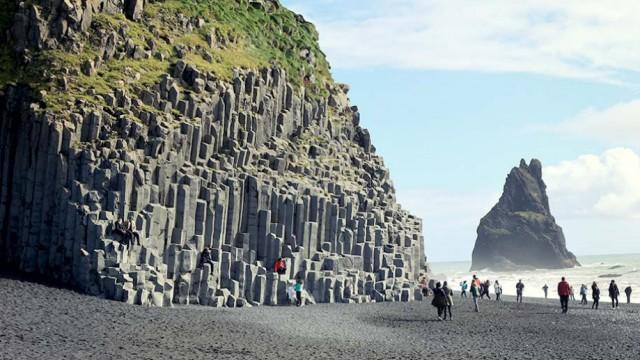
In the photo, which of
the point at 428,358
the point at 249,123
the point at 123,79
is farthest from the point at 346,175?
the point at 428,358

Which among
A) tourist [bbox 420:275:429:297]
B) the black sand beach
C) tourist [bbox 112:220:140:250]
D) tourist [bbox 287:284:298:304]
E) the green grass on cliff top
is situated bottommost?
the black sand beach

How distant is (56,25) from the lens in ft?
155

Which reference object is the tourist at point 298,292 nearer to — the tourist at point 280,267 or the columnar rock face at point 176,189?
the columnar rock face at point 176,189

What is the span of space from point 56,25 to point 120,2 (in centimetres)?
489

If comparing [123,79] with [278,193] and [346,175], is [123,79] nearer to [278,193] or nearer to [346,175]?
[278,193]

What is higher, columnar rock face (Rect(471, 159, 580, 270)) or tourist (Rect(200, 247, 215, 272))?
columnar rock face (Rect(471, 159, 580, 270))

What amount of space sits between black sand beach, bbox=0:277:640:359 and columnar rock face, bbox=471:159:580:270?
447 ft

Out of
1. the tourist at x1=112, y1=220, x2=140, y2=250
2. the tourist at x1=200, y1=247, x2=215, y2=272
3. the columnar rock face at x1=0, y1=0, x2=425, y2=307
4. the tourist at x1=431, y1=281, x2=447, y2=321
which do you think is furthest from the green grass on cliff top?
the tourist at x1=431, y1=281, x2=447, y2=321


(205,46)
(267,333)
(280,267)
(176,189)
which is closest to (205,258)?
(176,189)

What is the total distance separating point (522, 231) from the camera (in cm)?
18388

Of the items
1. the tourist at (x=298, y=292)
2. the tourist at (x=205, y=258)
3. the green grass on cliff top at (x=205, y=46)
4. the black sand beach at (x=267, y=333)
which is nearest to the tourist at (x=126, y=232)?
the black sand beach at (x=267, y=333)

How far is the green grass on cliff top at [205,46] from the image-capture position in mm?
46188

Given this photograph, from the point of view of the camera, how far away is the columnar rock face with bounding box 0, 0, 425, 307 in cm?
4234

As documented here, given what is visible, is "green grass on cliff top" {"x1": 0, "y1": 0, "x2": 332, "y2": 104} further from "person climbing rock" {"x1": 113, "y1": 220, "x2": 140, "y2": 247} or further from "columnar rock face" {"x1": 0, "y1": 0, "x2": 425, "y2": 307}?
"person climbing rock" {"x1": 113, "y1": 220, "x2": 140, "y2": 247}
